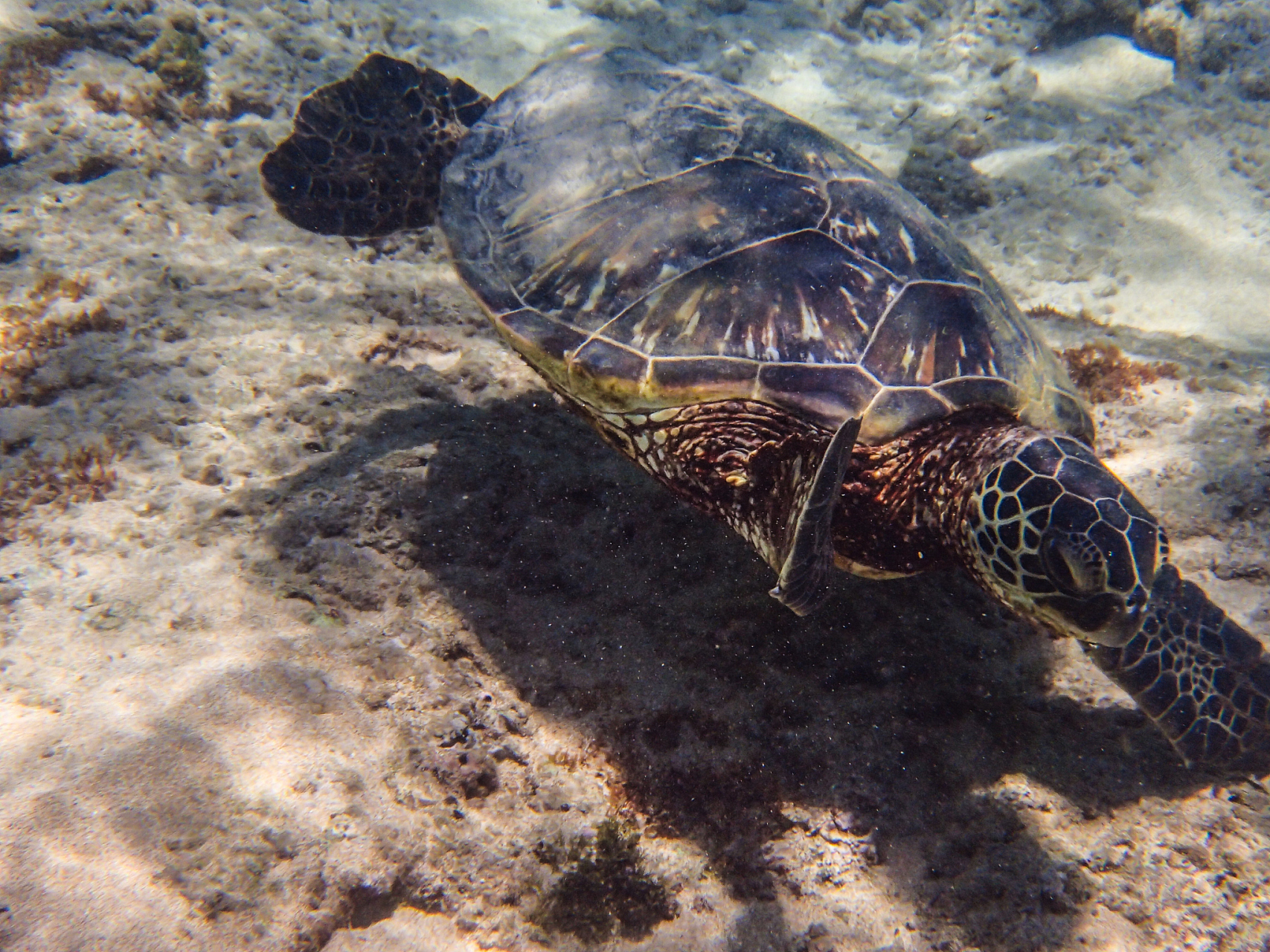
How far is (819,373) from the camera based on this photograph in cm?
236

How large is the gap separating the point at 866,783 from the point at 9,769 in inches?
107

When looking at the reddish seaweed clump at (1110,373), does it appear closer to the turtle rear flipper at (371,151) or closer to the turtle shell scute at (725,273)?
the turtle shell scute at (725,273)

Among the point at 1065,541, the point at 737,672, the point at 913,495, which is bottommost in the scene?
the point at 737,672

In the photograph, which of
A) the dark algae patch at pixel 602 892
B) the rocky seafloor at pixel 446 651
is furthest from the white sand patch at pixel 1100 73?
the dark algae patch at pixel 602 892

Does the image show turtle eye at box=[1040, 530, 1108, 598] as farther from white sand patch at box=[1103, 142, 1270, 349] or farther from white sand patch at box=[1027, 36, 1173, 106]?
white sand patch at box=[1027, 36, 1173, 106]

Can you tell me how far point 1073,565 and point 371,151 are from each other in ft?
15.3

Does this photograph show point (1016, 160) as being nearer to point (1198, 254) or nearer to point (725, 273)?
point (1198, 254)

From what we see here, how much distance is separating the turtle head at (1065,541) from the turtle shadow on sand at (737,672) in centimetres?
58

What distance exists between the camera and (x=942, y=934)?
1977 millimetres

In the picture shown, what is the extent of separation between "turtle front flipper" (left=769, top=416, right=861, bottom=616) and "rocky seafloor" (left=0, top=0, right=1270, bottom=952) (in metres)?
0.78

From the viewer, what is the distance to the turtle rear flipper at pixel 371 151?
4152mm

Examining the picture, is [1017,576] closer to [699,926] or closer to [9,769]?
[699,926]

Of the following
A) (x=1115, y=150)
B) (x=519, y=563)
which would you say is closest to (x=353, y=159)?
(x=519, y=563)

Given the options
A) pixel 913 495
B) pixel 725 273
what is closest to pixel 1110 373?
pixel 913 495
